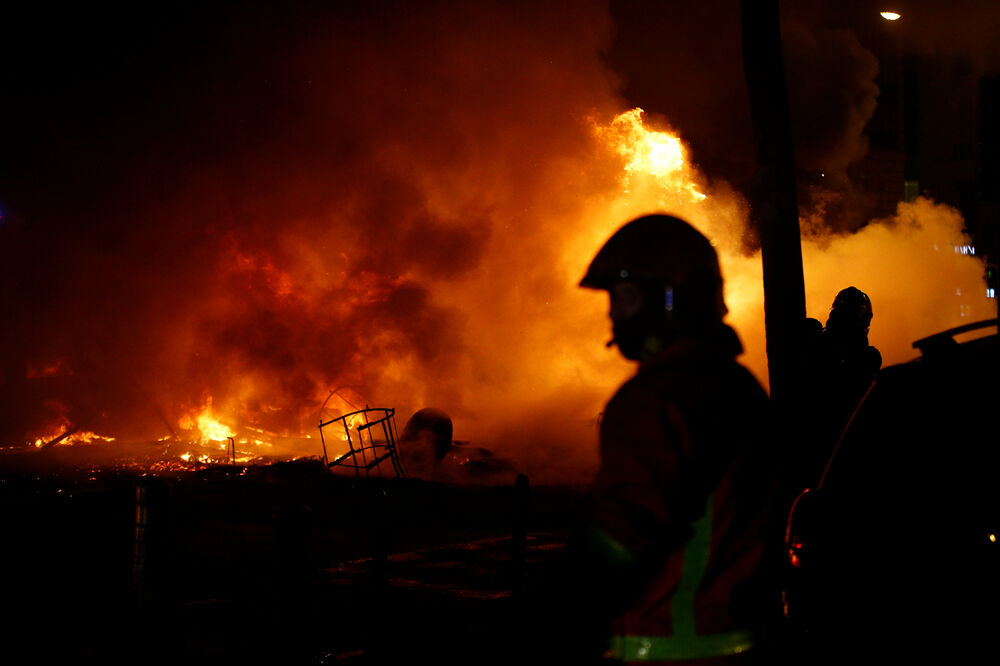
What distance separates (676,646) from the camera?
1.71 meters

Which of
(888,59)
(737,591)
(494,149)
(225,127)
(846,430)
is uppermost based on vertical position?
(888,59)

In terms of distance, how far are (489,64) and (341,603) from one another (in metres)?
15.4

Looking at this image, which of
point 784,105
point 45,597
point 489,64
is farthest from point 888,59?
point 45,597

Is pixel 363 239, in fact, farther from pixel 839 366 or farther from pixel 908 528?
pixel 908 528

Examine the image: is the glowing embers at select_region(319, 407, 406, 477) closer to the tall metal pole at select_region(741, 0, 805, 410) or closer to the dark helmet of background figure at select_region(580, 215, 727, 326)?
the tall metal pole at select_region(741, 0, 805, 410)

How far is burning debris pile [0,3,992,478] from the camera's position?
60.4 ft

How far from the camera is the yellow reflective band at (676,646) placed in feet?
5.59

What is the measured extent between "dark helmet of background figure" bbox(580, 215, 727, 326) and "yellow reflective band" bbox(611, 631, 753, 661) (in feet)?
2.46

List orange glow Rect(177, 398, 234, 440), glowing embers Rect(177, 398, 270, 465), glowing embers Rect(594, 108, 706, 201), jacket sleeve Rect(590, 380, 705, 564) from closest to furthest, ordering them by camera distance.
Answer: jacket sleeve Rect(590, 380, 705, 564), glowing embers Rect(177, 398, 270, 465), orange glow Rect(177, 398, 234, 440), glowing embers Rect(594, 108, 706, 201)

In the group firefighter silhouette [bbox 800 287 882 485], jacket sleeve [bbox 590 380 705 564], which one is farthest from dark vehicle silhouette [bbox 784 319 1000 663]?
jacket sleeve [bbox 590 380 705 564]

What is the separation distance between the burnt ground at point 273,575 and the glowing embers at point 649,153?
899 cm

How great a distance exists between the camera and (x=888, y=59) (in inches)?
989

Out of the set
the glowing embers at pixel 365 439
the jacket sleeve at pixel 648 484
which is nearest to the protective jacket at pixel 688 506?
the jacket sleeve at pixel 648 484

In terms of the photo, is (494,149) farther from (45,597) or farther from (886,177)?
(45,597)
